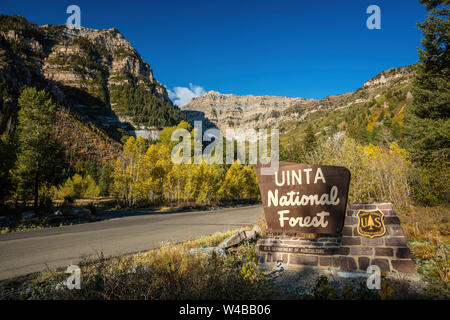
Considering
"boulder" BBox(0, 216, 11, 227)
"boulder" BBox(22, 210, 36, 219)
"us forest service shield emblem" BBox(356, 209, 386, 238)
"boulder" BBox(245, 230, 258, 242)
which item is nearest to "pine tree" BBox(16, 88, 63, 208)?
"boulder" BBox(22, 210, 36, 219)

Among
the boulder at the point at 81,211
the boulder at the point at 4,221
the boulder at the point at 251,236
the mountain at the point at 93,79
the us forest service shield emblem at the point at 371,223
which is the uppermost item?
the mountain at the point at 93,79

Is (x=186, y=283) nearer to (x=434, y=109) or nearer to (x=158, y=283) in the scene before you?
(x=158, y=283)

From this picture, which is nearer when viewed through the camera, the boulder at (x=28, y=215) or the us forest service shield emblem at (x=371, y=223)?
the us forest service shield emblem at (x=371, y=223)

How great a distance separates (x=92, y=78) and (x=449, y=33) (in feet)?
646

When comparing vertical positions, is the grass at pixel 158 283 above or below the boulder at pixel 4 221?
above

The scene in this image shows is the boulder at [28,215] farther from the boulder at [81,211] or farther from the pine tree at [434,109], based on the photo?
the pine tree at [434,109]

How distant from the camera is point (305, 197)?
539 centimetres

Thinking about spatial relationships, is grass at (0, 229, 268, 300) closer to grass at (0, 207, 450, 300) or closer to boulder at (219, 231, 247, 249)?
grass at (0, 207, 450, 300)

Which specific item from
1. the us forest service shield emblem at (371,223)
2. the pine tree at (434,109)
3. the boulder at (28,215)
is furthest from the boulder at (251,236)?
the boulder at (28,215)

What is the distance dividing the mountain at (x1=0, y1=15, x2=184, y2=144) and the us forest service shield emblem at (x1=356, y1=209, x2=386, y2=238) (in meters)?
124

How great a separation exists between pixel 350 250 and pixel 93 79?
655 ft

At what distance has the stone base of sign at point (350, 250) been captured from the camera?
4.49 m

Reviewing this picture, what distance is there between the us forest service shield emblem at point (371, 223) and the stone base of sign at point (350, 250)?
0.21 ft
